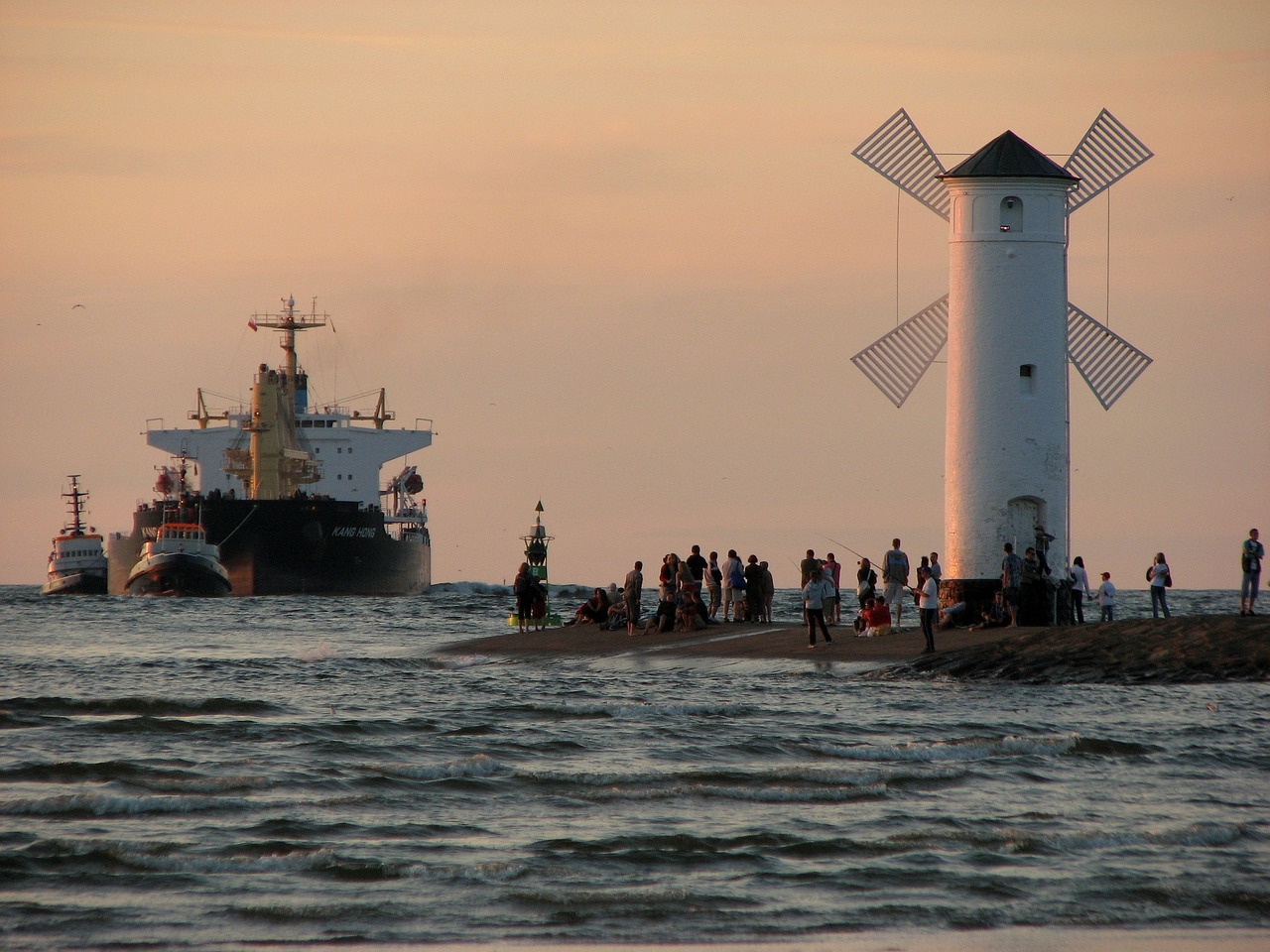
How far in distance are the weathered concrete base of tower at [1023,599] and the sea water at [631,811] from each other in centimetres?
434

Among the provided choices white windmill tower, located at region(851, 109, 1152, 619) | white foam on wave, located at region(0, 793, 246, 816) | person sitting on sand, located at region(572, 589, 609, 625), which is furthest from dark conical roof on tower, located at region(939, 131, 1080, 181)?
white foam on wave, located at region(0, 793, 246, 816)

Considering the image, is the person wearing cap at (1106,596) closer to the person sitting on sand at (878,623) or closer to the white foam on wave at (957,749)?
the person sitting on sand at (878,623)

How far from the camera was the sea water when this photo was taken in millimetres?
10000

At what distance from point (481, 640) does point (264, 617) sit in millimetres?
21840

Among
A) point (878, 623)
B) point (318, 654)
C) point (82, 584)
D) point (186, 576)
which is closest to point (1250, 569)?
point (878, 623)

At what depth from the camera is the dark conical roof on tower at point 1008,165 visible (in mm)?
26031

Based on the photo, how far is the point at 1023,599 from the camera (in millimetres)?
25016

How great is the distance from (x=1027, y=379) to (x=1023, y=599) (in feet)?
11.4

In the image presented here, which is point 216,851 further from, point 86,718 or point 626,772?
point 86,718

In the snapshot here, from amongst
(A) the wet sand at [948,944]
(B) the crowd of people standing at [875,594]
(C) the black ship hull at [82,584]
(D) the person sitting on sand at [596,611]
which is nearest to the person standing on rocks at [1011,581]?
(B) the crowd of people standing at [875,594]

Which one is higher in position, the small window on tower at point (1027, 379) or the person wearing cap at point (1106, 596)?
the small window on tower at point (1027, 379)

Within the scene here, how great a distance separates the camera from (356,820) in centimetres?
1270

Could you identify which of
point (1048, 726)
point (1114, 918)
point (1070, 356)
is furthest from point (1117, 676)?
point (1114, 918)

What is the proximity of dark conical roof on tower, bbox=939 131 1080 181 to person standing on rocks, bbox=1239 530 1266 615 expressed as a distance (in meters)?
6.57
